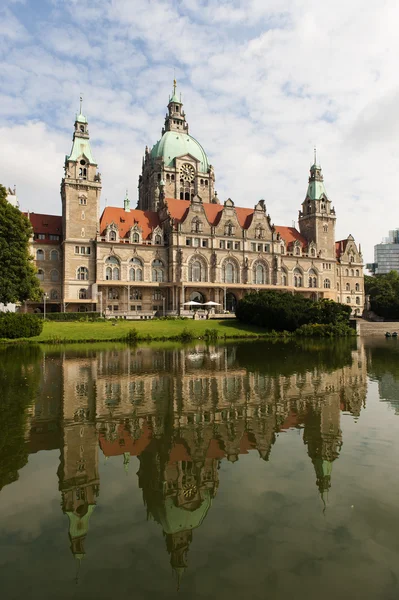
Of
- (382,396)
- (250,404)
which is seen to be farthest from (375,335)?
(250,404)

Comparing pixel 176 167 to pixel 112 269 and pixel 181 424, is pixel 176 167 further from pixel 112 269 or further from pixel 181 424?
pixel 181 424

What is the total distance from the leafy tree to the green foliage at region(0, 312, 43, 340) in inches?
129

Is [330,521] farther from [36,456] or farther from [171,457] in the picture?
[36,456]

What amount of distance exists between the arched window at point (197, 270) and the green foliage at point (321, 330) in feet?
85.4

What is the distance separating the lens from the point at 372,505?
25.2 feet

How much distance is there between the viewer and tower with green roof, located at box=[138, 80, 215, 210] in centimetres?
8581

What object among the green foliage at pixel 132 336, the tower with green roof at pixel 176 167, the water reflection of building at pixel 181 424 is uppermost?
the tower with green roof at pixel 176 167

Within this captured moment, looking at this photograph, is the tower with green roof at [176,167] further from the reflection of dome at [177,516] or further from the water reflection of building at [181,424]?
the reflection of dome at [177,516]

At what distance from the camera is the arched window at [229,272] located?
7412 cm

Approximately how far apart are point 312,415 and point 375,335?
4692 centimetres

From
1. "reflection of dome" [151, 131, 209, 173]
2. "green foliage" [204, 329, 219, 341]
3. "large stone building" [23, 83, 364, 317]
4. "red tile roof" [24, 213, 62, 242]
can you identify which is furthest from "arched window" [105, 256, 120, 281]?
"reflection of dome" [151, 131, 209, 173]

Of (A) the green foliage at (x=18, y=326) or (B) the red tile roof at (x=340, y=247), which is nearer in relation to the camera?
(A) the green foliage at (x=18, y=326)

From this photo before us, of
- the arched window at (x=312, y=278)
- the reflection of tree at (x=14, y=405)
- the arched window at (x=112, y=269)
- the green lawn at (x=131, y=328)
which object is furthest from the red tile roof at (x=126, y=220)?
the reflection of tree at (x=14, y=405)

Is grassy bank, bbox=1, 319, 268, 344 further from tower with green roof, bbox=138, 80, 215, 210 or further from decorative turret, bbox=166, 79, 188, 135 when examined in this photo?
decorative turret, bbox=166, 79, 188, 135
